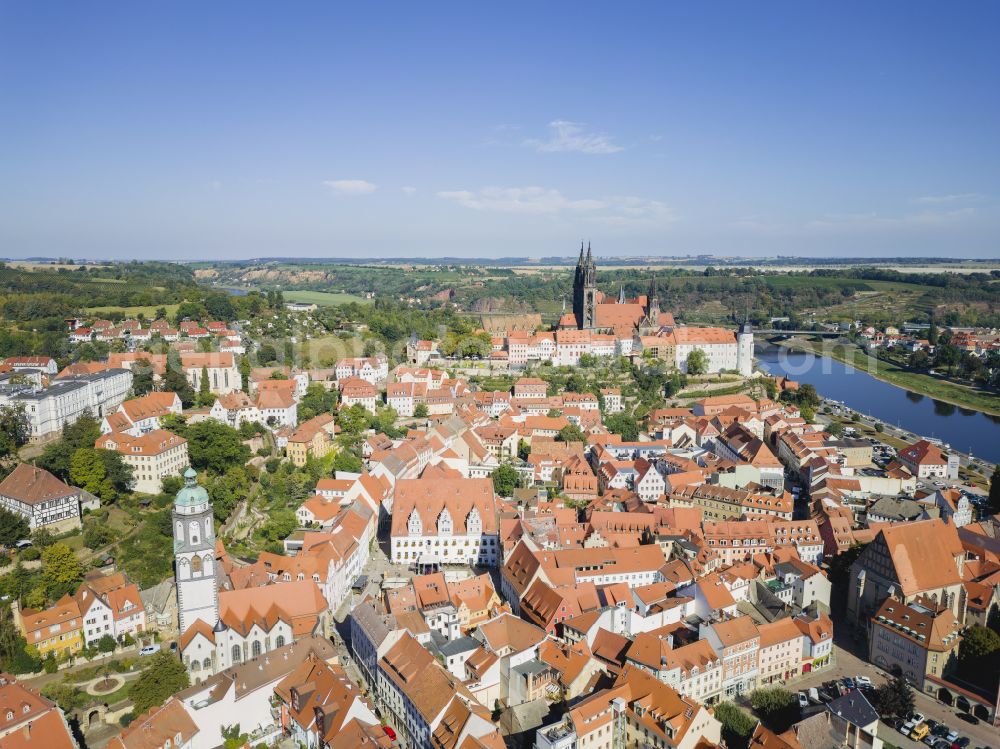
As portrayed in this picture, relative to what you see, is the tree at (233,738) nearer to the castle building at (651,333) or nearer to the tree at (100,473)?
the tree at (100,473)

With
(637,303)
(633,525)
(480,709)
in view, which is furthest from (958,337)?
(480,709)

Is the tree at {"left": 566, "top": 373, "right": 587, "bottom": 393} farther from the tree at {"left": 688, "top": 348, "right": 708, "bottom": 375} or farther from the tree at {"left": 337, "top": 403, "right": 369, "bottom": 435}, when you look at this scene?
the tree at {"left": 337, "top": 403, "right": 369, "bottom": 435}

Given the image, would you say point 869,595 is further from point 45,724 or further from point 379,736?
point 45,724

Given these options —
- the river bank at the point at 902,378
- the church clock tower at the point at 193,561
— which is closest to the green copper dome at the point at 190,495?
the church clock tower at the point at 193,561

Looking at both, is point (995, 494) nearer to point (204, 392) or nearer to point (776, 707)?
point (776, 707)

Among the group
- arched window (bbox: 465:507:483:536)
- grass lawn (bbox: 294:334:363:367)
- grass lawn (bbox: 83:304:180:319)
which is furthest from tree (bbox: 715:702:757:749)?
grass lawn (bbox: 83:304:180:319)

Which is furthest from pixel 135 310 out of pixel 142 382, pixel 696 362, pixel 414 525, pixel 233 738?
pixel 233 738
